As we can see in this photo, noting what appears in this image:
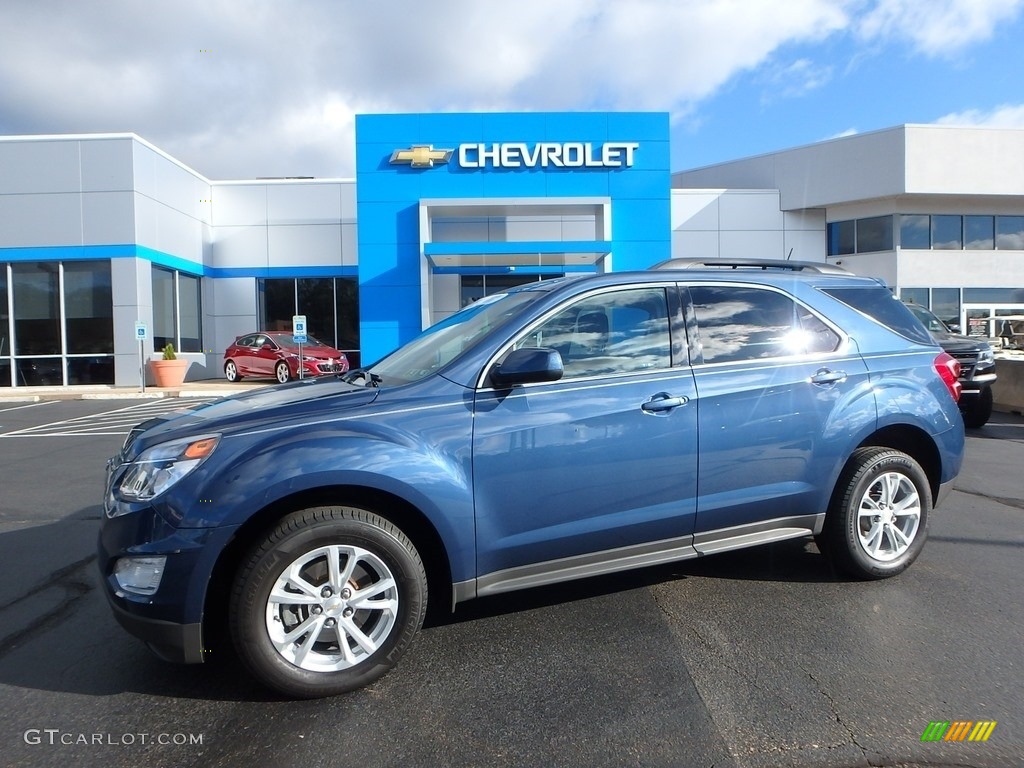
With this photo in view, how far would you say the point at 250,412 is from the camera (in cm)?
310

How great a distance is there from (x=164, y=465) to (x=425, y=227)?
1896 cm

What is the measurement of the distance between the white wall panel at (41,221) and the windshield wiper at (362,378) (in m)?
20.7

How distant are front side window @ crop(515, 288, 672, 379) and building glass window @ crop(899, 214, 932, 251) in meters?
25.8

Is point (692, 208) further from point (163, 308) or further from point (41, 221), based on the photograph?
point (41, 221)

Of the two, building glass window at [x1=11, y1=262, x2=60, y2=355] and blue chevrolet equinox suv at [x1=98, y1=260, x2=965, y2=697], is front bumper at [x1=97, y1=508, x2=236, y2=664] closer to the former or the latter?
blue chevrolet equinox suv at [x1=98, y1=260, x2=965, y2=697]

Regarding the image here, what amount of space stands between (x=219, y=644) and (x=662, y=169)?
2067cm

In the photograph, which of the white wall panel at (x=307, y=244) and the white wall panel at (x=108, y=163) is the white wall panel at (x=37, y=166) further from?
the white wall panel at (x=307, y=244)

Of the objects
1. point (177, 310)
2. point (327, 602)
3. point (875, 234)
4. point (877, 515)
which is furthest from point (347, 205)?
point (327, 602)

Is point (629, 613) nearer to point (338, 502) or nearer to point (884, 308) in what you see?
point (338, 502)

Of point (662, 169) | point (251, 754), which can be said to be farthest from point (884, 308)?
point (662, 169)

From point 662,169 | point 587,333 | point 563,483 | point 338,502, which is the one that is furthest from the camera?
point 662,169

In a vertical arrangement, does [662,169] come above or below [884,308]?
above

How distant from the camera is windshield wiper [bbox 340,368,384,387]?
348cm

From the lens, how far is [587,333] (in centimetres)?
357
